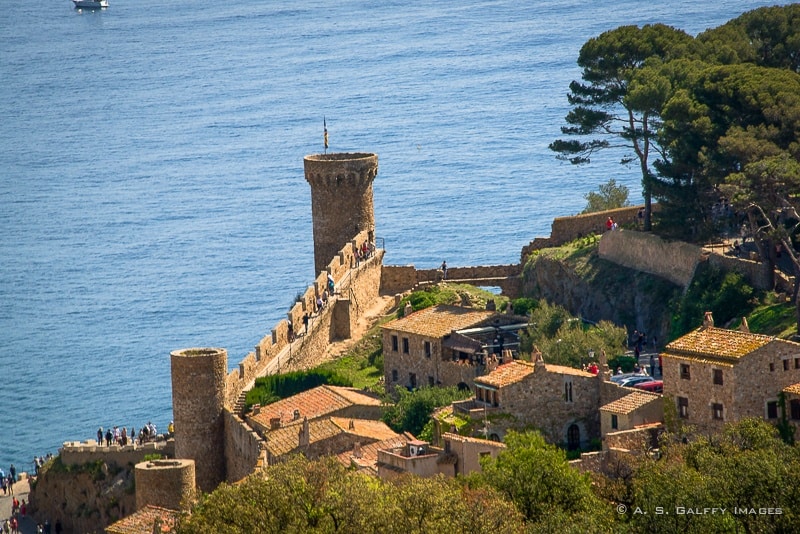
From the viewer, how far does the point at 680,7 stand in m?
188

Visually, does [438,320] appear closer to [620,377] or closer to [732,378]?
[620,377]

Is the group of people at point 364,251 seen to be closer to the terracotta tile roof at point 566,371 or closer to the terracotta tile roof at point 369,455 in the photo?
the terracotta tile roof at point 369,455

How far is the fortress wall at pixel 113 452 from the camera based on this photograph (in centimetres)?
6280

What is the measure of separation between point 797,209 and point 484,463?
53.5 ft

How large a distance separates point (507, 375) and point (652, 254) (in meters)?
13.7

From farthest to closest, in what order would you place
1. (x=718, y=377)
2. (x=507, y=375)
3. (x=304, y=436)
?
(x=304, y=436), (x=507, y=375), (x=718, y=377)

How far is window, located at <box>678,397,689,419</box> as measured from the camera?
46.9 metres

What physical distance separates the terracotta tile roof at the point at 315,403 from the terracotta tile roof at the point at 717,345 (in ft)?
42.6

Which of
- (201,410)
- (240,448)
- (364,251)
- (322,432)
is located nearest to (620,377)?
(322,432)

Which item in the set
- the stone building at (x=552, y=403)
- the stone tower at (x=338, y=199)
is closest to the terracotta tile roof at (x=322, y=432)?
the stone building at (x=552, y=403)

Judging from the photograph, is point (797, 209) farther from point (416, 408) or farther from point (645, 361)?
point (416, 408)

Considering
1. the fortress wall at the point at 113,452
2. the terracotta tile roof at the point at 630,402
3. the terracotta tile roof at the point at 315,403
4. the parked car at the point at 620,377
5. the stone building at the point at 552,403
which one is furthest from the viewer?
the fortress wall at the point at 113,452

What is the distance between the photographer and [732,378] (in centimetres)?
4581

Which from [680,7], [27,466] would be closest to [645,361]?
[27,466]
